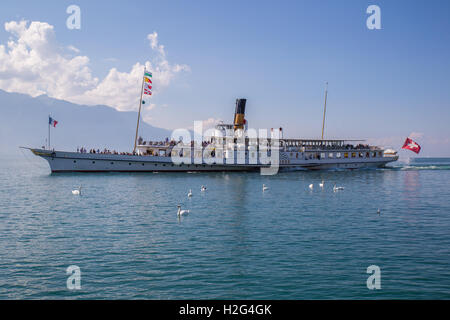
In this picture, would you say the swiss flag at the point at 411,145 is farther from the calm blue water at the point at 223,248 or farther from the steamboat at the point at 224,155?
the calm blue water at the point at 223,248

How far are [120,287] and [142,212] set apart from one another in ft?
51.1

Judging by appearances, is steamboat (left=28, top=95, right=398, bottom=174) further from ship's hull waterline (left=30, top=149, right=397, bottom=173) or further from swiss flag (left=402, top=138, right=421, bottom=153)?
swiss flag (left=402, top=138, right=421, bottom=153)

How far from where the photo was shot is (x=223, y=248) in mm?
18578

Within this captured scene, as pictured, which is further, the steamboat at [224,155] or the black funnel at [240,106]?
the black funnel at [240,106]

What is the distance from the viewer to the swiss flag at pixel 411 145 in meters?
73.4

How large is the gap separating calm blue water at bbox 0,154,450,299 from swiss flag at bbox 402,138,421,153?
44.3m

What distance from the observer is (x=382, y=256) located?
681 inches

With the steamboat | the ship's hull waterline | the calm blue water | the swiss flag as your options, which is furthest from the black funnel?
the calm blue water

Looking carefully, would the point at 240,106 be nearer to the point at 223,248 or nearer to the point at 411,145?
the point at 411,145

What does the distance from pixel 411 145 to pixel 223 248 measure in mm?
68716

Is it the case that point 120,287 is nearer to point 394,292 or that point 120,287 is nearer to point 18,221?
point 394,292

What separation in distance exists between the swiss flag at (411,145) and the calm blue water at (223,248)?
44.3 m

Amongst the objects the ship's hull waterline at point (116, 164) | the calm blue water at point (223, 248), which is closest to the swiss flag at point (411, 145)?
the ship's hull waterline at point (116, 164)
